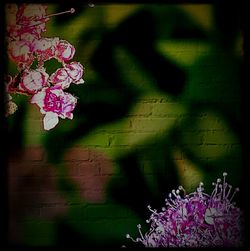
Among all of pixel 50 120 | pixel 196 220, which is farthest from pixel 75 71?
pixel 196 220

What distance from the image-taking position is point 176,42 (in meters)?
2.75

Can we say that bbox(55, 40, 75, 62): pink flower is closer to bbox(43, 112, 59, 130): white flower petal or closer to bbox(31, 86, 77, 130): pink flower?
bbox(31, 86, 77, 130): pink flower

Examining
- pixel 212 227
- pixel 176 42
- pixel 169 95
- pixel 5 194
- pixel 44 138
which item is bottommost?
pixel 212 227

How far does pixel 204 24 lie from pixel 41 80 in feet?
3.72

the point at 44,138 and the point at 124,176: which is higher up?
the point at 44,138

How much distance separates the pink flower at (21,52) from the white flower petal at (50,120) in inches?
14.3

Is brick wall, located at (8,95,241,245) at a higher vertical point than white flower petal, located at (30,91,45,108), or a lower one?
lower

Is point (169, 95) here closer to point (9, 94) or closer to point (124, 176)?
point (124, 176)

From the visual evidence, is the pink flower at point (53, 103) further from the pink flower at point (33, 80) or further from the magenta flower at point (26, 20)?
the magenta flower at point (26, 20)

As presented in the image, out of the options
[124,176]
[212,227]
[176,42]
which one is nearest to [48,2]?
[176,42]

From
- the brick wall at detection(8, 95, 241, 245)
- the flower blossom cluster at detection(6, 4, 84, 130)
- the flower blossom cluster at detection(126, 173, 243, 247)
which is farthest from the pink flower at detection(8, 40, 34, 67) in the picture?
the flower blossom cluster at detection(126, 173, 243, 247)

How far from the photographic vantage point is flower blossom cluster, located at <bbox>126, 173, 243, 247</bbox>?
276 centimetres

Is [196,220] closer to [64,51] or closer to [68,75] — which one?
[68,75]

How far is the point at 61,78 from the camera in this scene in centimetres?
276
